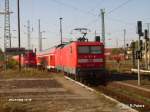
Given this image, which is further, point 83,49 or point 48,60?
point 48,60

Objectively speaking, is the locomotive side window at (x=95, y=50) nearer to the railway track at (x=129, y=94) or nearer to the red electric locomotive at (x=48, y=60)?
the railway track at (x=129, y=94)

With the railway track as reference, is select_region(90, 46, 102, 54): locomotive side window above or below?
above

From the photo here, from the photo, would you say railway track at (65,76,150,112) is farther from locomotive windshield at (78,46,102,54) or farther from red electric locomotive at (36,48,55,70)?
red electric locomotive at (36,48,55,70)

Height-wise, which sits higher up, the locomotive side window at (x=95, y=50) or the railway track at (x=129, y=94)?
the locomotive side window at (x=95, y=50)

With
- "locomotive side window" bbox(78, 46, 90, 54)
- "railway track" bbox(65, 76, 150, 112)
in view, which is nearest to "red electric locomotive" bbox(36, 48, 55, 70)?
"locomotive side window" bbox(78, 46, 90, 54)

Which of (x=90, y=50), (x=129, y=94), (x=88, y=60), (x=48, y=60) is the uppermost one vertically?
(x=90, y=50)

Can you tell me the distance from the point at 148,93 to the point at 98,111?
8527mm


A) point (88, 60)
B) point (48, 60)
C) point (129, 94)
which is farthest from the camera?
point (48, 60)

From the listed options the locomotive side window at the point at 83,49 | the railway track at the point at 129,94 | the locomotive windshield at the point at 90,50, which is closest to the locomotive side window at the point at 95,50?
the locomotive windshield at the point at 90,50

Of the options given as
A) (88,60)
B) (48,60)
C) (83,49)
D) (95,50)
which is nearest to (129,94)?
(88,60)

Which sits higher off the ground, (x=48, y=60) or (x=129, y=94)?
(x=48, y=60)

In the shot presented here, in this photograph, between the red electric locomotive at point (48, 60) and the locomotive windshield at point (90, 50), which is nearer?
the locomotive windshield at point (90, 50)

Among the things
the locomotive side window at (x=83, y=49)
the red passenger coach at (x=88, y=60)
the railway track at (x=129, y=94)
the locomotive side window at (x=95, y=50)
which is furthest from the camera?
the locomotive side window at (x=95, y=50)

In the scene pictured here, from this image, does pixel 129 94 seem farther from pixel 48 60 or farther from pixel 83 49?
pixel 48 60
